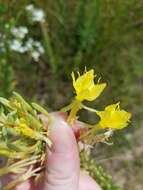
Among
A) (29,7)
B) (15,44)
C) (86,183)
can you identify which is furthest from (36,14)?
(86,183)

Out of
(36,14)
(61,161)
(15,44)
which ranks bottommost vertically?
(61,161)

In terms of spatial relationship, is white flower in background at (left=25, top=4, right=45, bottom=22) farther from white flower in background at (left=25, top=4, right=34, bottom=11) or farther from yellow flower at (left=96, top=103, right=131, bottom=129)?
yellow flower at (left=96, top=103, right=131, bottom=129)

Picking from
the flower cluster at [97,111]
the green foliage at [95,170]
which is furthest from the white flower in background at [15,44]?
the flower cluster at [97,111]

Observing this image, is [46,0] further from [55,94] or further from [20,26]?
[55,94]

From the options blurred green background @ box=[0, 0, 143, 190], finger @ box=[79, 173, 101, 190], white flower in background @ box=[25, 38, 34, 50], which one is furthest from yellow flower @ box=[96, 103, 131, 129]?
white flower in background @ box=[25, 38, 34, 50]

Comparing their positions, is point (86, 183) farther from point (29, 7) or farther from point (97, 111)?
point (29, 7)

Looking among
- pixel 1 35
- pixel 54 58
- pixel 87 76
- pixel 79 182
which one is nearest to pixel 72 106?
pixel 87 76

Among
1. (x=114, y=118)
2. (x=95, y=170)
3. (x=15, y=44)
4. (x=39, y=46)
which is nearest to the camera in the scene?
(x=114, y=118)
